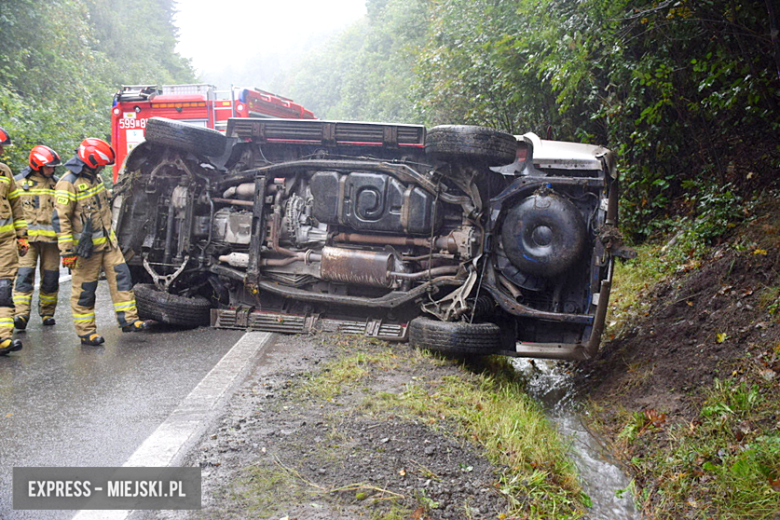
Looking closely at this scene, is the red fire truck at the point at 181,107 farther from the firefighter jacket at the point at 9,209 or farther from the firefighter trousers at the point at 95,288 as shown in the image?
the firefighter trousers at the point at 95,288

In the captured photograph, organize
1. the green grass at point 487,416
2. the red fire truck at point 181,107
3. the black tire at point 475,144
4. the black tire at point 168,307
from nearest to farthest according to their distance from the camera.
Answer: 1. the green grass at point 487,416
2. the black tire at point 475,144
3. the black tire at point 168,307
4. the red fire truck at point 181,107

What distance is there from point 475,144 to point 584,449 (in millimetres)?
2611

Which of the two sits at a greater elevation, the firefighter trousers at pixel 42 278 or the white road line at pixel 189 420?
the firefighter trousers at pixel 42 278

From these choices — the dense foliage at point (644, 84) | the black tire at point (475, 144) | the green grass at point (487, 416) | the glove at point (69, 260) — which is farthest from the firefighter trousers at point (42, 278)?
the dense foliage at point (644, 84)

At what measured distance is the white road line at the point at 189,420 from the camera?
2.97 meters

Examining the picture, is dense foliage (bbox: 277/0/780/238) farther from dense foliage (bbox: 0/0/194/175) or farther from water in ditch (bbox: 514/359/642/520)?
dense foliage (bbox: 0/0/194/175)

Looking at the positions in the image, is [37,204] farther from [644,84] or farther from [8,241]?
[644,84]

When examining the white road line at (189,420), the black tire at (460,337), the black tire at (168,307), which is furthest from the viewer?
the black tire at (168,307)

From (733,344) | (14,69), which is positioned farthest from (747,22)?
(14,69)

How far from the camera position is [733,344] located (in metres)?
4.77

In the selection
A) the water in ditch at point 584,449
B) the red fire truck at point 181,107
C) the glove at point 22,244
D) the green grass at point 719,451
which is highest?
the red fire truck at point 181,107

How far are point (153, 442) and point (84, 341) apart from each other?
2.68 meters

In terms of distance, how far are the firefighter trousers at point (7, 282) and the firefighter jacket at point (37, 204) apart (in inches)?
14.0

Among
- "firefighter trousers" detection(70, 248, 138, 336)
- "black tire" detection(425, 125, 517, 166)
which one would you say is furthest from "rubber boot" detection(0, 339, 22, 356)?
"black tire" detection(425, 125, 517, 166)
